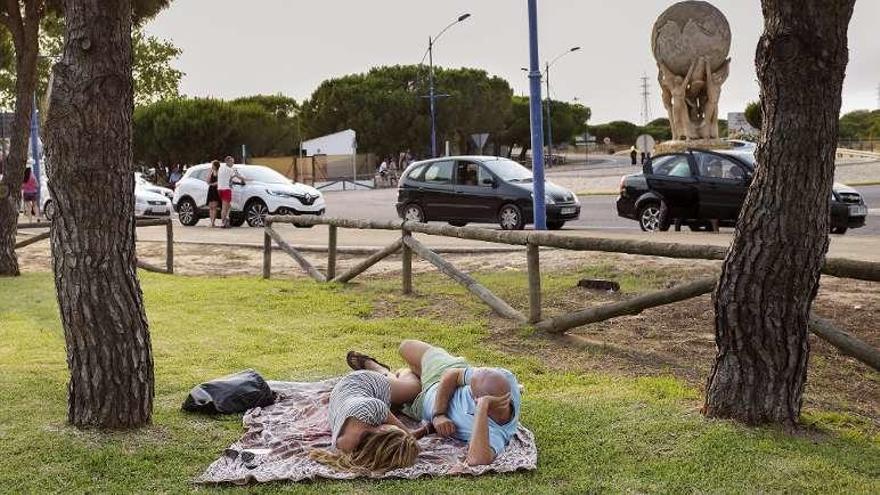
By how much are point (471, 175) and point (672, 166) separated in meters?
3.77

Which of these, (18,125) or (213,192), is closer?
(18,125)

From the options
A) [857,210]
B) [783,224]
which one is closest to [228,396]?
[783,224]

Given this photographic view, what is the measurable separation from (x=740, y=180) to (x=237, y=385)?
38.3 feet

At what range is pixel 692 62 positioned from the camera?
33469 mm

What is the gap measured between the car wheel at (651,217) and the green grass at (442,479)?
335 inches

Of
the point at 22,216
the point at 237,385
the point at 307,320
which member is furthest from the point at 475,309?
the point at 22,216

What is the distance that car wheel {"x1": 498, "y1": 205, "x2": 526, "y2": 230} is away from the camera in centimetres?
1811

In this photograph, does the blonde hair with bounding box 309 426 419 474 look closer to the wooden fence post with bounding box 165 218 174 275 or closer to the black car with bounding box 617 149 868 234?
the wooden fence post with bounding box 165 218 174 275

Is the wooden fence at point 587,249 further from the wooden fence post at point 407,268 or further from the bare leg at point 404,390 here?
the bare leg at point 404,390

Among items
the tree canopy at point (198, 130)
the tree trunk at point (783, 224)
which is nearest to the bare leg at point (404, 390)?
the tree trunk at point (783, 224)

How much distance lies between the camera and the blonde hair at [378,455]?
468 cm

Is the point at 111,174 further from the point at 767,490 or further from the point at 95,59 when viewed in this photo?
the point at 767,490

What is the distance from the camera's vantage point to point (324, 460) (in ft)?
15.6

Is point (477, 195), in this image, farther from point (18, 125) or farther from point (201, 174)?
point (18, 125)
